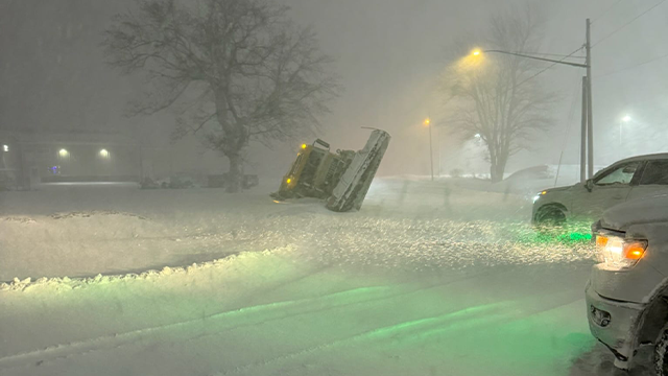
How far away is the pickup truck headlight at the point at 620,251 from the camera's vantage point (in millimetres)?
3062

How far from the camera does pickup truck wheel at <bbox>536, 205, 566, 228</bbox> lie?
9.48m

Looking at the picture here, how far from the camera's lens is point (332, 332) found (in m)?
4.48

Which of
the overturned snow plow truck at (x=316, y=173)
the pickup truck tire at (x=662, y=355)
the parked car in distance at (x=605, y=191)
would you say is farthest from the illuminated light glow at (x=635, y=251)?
the overturned snow plow truck at (x=316, y=173)

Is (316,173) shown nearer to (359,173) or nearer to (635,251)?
(359,173)

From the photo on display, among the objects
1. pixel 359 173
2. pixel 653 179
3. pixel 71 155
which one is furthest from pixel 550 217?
pixel 71 155

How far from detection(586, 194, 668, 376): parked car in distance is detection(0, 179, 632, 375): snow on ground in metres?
0.59

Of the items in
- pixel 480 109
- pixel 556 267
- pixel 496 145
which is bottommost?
pixel 556 267

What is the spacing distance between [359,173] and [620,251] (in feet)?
37.5

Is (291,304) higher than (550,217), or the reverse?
(550,217)

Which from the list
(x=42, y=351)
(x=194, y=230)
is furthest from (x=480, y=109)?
(x=42, y=351)

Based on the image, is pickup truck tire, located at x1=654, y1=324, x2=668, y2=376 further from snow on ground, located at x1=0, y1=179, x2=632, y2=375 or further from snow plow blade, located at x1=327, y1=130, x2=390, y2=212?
snow plow blade, located at x1=327, y1=130, x2=390, y2=212

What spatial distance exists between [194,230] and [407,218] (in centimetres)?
645

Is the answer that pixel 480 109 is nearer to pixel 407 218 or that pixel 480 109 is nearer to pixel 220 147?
pixel 220 147

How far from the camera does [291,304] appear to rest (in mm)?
5430
